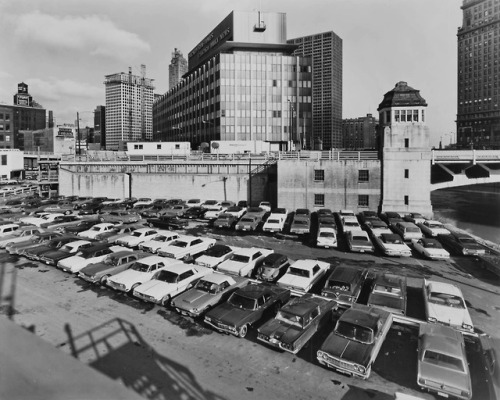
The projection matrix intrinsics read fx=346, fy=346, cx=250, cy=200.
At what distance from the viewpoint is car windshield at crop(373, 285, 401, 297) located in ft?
48.8

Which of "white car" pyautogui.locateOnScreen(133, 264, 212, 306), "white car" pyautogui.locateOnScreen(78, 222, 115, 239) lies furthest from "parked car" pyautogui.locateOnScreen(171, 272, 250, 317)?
"white car" pyautogui.locateOnScreen(78, 222, 115, 239)

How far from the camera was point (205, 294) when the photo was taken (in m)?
14.8

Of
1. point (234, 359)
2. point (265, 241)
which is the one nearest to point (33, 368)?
point (234, 359)

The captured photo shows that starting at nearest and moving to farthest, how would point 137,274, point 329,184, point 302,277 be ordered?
point 302,277 → point 137,274 → point 329,184

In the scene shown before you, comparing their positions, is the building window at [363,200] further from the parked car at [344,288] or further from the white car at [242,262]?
the parked car at [344,288]

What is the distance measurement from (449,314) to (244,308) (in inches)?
312

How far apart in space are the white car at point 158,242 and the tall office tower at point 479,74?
545 feet

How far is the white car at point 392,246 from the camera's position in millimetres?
22641

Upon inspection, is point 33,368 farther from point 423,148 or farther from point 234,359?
point 423,148

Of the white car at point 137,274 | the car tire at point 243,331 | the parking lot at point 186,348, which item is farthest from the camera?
the white car at point 137,274

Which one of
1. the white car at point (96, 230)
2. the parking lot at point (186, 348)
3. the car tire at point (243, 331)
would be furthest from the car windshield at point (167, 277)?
the white car at point (96, 230)

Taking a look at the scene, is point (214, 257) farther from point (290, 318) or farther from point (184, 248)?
point (290, 318)

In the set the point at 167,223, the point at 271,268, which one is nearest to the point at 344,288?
the point at 271,268

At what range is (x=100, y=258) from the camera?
63.8 ft
